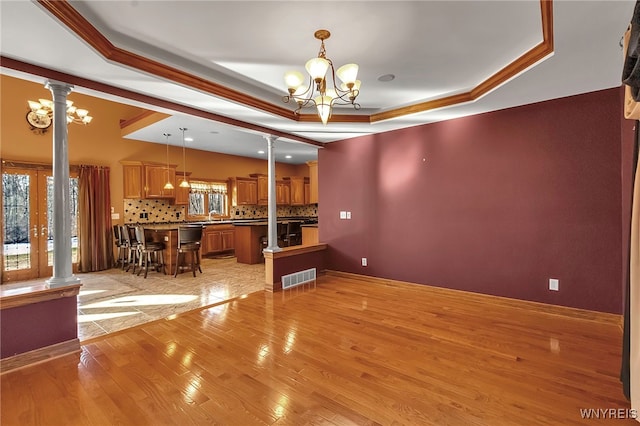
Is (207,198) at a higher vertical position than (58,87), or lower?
lower

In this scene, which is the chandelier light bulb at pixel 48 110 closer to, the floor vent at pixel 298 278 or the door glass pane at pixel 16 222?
the door glass pane at pixel 16 222

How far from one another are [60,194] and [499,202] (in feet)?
16.1

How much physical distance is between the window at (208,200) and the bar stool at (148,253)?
2.22 metres

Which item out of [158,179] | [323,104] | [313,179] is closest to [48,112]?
[158,179]

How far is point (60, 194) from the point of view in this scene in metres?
2.71

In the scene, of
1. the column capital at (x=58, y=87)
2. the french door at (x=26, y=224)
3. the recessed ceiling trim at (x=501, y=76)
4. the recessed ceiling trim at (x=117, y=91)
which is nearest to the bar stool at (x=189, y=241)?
the french door at (x=26, y=224)

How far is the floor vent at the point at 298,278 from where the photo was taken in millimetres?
4727

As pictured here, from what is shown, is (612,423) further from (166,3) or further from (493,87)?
(166,3)

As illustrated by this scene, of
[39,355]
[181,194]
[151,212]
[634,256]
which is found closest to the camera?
[634,256]

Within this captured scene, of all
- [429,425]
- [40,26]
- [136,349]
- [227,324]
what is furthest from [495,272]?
[40,26]

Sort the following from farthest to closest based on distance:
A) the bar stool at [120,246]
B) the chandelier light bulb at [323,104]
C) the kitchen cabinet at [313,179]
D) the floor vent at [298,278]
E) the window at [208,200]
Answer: the window at [208,200] < the kitchen cabinet at [313,179] < the bar stool at [120,246] < the floor vent at [298,278] < the chandelier light bulb at [323,104]

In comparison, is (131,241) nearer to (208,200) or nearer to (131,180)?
(131,180)

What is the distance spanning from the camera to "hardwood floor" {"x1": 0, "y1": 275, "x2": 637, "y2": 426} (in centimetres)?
184

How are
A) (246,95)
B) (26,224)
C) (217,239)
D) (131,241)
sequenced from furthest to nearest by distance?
(217,239) → (131,241) → (26,224) → (246,95)
